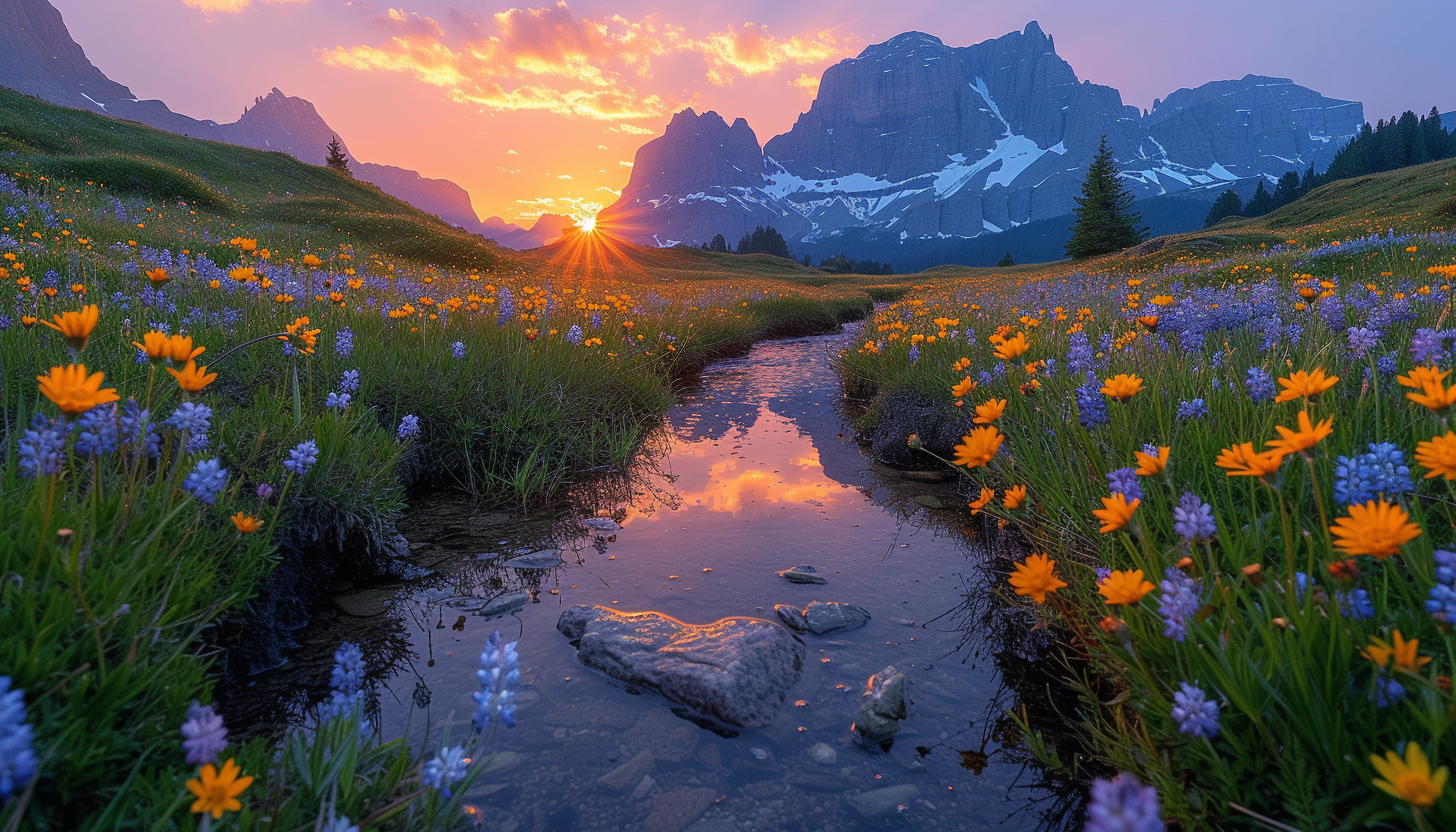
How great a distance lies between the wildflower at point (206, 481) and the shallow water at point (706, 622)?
0.98 meters

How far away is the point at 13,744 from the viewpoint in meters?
0.90

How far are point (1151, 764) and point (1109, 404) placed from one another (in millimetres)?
1992

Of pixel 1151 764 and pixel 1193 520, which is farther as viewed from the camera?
pixel 1151 764

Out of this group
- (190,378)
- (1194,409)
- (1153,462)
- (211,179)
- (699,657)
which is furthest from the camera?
(211,179)

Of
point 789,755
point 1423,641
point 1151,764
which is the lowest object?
point 789,755

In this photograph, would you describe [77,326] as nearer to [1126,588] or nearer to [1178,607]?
[1126,588]

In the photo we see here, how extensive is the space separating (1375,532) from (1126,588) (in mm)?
422

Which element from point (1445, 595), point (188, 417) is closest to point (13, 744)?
point (188, 417)

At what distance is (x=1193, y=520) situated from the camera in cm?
153

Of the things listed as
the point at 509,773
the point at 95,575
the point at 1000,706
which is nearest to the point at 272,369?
the point at 95,575

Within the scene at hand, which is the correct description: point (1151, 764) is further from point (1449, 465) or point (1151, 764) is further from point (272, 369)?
point (272, 369)

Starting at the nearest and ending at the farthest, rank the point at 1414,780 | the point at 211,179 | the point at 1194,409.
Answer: the point at 1414,780, the point at 1194,409, the point at 211,179

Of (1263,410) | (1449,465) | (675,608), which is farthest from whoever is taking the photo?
(675,608)

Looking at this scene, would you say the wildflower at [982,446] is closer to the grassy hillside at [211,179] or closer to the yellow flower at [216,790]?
the yellow flower at [216,790]
